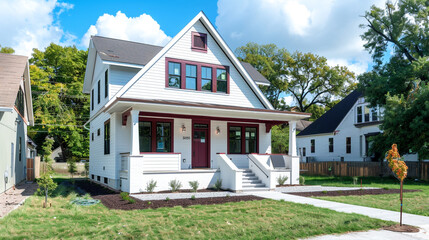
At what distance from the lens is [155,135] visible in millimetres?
16562

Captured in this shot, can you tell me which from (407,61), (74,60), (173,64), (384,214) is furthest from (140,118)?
(74,60)

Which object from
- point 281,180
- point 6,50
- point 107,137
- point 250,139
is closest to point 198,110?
point 250,139

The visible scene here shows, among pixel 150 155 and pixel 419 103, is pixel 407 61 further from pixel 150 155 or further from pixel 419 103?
pixel 150 155

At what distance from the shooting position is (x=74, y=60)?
38250mm

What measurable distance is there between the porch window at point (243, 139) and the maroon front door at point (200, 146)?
1.39 m

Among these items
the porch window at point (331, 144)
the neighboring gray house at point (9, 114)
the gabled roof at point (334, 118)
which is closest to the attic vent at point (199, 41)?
the neighboring gray house at point (9, 114)

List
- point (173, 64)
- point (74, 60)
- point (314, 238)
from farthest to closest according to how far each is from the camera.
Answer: point (74, 60) < point (173, 64) < point (314, 238)

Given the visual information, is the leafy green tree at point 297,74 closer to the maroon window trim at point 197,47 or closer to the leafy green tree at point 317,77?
the leafy green tree at point 317,77

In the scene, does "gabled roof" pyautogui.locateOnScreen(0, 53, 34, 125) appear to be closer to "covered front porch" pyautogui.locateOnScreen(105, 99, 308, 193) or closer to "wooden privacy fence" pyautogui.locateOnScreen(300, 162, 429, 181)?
"covered front porch" pyautogui.locateOnScreen(105, 99, 308, 193)

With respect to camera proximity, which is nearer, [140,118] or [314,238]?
[314,238]

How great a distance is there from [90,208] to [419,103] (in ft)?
63.1

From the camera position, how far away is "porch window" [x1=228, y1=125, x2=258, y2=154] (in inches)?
736

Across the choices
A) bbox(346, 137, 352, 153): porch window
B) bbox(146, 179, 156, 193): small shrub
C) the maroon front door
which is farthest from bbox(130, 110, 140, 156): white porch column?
bbox(346, 137, 352, 153): porch window

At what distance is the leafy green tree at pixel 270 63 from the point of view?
4716cm
